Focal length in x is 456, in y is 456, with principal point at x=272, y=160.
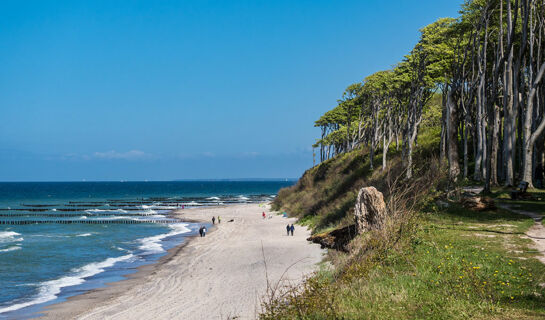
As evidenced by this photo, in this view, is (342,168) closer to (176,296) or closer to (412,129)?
(412,129)

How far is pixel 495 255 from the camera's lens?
13664mm

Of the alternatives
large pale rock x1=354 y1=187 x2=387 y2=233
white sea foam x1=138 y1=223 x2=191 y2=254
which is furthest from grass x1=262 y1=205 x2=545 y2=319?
white sea foam x1=138 y1=223 x2=191 y2=254

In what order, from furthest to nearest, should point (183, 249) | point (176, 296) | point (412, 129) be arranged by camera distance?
point (183, 249) < point (412, 129) < point (176, 296)

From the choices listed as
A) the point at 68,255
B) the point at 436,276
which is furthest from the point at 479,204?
the point at 68,255

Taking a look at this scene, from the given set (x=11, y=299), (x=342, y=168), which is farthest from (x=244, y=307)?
(x=342, y=168)

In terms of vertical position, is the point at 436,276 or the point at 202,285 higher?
the point at 436,276

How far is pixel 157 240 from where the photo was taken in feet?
155

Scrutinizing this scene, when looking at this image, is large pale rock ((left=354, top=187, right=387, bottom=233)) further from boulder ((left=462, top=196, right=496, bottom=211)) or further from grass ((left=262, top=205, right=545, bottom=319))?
boulder ((left=462, top=196, right=496, bottom=211))

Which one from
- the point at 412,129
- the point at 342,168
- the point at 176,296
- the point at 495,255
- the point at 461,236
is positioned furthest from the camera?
the point at 342,168

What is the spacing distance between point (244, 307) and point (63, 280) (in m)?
16.4

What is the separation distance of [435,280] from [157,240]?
39.4 m

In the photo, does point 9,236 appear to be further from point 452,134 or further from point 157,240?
point 452,134

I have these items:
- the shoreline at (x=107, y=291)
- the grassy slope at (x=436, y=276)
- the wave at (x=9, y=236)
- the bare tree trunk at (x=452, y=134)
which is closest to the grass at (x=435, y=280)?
the grassy slope at (x=436, y=276)

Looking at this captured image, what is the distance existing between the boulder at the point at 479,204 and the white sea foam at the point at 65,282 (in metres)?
21.2
